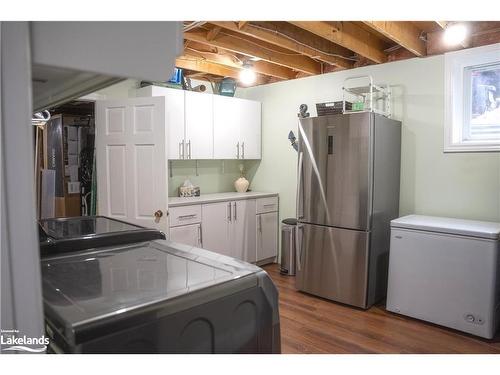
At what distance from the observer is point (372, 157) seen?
10.2 feet

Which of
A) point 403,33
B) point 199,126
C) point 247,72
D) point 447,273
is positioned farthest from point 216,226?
point 403,33

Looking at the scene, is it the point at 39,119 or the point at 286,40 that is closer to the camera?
the point at 39,119

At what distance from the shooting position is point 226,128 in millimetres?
4281

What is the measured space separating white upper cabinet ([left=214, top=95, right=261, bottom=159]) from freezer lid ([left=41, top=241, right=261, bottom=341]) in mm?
3124

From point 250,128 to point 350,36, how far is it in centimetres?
186

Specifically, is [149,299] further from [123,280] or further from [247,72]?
[247,72]

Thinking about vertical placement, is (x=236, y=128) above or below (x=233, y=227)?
above

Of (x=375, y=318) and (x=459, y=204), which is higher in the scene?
(x=459, y=204)

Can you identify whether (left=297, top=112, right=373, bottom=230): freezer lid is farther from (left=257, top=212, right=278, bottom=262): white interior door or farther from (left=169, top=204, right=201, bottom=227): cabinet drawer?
(left=169, top=204, right=201, bottom=227): cabinet drawer

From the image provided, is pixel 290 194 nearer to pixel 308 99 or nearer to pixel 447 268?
pixel 308 99

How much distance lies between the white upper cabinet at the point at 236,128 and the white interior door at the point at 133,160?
3.58ft

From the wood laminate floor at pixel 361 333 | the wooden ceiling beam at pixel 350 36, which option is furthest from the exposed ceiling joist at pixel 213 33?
the wood laminate floor at pixel 361 333

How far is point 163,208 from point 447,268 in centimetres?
239
